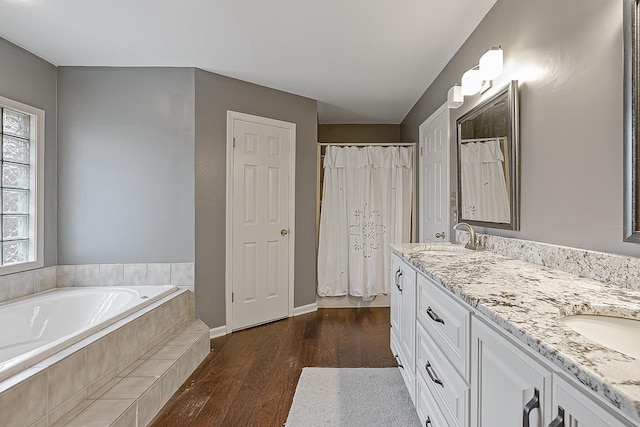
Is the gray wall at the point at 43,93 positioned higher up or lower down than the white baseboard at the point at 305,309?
higher up

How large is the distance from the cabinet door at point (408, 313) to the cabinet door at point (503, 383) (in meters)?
0.69

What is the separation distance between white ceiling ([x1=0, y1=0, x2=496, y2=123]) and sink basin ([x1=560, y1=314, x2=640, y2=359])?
5.85 feet

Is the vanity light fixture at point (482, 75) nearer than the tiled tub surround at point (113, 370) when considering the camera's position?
No

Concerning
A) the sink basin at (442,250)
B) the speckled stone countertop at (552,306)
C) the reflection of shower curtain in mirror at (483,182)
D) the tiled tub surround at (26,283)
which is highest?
the reflection of shower curtain in mirror at (483,182)

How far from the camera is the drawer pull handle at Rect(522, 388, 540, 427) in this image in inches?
24.6

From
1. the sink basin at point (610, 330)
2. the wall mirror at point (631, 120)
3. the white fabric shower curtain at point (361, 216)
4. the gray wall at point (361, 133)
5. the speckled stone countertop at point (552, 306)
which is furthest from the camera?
the gray wall at point (361, 133)

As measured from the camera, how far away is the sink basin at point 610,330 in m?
0.74

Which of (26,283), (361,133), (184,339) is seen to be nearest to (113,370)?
(184,339)

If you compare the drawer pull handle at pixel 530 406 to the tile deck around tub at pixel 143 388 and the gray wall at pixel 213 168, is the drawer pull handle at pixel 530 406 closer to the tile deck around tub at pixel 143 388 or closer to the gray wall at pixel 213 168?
the tile deck around tub at pixel 143 388

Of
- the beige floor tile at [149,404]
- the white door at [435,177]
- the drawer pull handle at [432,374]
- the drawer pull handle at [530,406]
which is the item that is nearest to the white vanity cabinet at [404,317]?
the drawer pull handle at [432,374]

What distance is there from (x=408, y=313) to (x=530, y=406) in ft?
3.56

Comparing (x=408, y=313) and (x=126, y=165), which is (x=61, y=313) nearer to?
(x=126, y=165)

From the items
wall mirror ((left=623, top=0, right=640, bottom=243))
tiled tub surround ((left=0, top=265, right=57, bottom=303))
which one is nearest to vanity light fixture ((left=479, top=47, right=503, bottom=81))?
wall mirror ((left=623, top=0, right=640, bottom=243))

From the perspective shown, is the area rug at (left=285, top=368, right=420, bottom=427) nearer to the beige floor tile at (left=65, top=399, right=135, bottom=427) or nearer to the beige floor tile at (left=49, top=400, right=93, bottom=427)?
the beige floor tile at (left=65, top=399, right=135, bottom=427)
